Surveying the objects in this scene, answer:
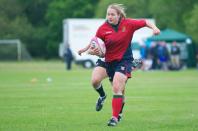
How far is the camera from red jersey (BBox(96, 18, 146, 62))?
548 inches

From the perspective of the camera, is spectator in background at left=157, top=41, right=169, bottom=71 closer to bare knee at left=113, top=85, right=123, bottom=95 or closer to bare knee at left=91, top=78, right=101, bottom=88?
bare knee at left=91, top=78, right=101, bottom=88

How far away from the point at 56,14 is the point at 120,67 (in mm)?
84554

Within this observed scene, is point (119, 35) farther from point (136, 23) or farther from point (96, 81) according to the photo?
point (96, 81)

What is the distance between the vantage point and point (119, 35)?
45.7 feet

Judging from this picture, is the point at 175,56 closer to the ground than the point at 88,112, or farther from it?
closer to the ground

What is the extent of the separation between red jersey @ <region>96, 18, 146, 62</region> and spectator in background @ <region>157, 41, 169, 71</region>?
37.2 metres

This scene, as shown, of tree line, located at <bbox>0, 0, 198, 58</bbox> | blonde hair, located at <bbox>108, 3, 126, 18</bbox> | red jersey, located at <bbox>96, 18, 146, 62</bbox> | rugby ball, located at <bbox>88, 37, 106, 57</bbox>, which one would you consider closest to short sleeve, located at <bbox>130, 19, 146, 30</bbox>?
red jersey, located at <bbox>96, 18, 146, 62</bbox>

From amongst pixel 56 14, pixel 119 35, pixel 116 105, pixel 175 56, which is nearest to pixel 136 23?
pixel 119 35

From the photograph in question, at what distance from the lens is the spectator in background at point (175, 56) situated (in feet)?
170

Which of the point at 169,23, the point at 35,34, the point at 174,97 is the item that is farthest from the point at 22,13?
the point at 174,97

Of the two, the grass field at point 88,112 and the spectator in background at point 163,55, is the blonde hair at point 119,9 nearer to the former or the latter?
the grass field at point 88,112

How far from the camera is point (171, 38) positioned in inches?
2212

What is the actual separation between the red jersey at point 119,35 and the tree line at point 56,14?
52.0 metres

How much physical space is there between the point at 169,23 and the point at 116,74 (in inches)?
2274
